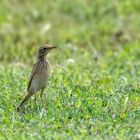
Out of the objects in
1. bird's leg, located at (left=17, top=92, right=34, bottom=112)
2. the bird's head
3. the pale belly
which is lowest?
bird's leg, located at (left=17, top=92, right=34, bottom=112)

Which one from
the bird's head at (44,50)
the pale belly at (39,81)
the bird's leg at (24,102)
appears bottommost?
the bird's leg at (24,102)

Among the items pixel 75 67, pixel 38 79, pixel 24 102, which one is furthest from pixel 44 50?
pixel 75 67

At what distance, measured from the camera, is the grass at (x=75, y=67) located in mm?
8914

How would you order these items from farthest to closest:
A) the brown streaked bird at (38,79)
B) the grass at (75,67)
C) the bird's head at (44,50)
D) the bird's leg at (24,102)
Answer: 1. the bird's head at (44,50)
2. the brown streaked bird at (38,79)
3. the bird's leg at (24,102)
4. the grass at (75,67)

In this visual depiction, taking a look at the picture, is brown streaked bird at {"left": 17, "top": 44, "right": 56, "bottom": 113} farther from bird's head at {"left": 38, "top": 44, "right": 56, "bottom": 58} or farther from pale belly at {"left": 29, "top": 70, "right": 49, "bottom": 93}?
bird's head at {"left": 38, "top": 44, "right": 56, "bottom": 58}

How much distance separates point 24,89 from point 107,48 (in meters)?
5.57

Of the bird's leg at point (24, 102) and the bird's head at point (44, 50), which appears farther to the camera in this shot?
the bird's head at point (44, 50)

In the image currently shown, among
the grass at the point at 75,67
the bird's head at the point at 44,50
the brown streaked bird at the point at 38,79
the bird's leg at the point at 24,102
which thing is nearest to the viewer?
the grass at the point at 75,67

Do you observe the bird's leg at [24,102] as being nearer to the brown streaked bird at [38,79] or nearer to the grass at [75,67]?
the brown streaked bird at [38,79]

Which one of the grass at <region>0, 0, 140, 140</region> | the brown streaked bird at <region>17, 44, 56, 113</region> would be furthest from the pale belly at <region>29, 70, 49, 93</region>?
the grass at <region>0, 0, 140, 140</region>

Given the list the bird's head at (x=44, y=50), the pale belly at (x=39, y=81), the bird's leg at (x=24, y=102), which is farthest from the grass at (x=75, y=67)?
the bird's head at (x=44, y=50)

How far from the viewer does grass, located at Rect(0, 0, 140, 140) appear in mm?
8914

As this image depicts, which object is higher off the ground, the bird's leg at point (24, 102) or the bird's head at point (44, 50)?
the bird's head at point (44, 50)

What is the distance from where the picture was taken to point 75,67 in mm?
13188
